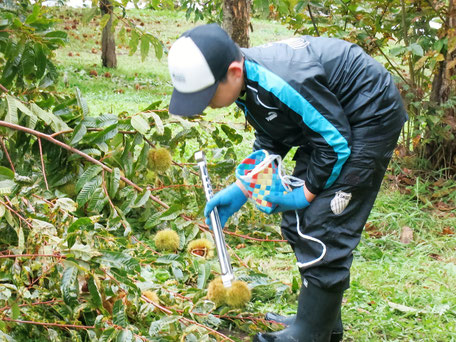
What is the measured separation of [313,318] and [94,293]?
803mm

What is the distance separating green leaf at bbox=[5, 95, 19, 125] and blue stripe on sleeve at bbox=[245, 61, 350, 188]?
121 cm

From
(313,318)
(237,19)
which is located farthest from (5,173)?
(237,19)

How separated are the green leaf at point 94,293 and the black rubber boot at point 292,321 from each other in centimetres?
74

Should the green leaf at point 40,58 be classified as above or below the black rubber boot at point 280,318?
above

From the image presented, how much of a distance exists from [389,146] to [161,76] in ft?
28.4

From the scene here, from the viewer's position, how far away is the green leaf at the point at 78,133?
2.68 m

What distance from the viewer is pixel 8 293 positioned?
1838mm

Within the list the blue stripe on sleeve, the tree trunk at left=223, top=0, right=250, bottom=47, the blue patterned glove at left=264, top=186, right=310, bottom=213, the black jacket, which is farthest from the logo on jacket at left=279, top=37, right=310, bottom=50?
the tree trunk at left=223, top=0, right=250, bottom=47

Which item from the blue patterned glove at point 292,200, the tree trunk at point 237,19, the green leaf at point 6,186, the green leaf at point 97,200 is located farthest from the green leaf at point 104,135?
the tree trunk at point 237,19

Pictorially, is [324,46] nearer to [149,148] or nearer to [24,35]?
[149,148]

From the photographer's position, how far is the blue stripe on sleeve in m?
1.82

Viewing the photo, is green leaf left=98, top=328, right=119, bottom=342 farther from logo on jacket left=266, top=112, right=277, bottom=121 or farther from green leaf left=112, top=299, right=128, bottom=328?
logo on jacket left=266, top=112, right=277, bottom=121

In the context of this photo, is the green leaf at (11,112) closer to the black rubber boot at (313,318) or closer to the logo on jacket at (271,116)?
the logo on jacket at (271,116)

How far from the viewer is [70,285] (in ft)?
6.24
